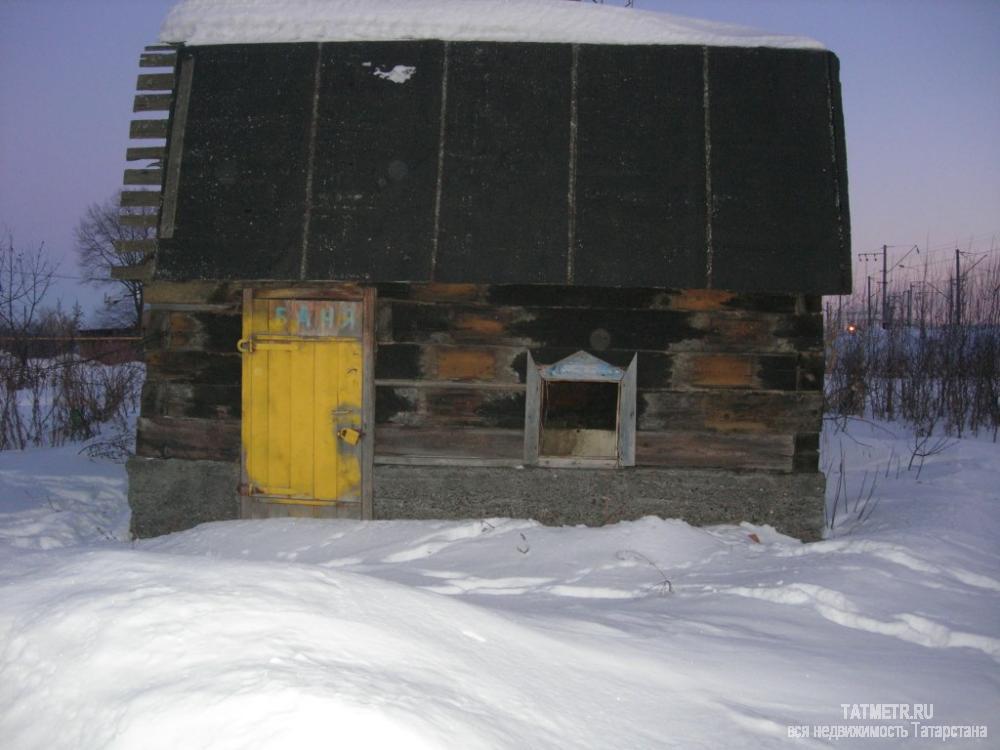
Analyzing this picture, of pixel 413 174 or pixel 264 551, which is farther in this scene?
pixel 413 174

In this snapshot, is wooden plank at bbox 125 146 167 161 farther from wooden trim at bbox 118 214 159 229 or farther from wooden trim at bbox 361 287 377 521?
wooden trim at bbox 361 287 377 521

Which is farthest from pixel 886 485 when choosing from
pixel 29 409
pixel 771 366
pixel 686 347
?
pixel 29 409

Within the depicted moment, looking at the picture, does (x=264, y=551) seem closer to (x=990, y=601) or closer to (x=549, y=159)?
(x=549, y=159)

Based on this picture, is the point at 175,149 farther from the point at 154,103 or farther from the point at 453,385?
the point at 453,385

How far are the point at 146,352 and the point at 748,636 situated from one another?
18.5 ft

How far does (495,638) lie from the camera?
3398 millimetres

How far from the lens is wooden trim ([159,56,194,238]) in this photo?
686 cm

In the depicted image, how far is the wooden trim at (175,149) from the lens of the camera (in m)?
6.86

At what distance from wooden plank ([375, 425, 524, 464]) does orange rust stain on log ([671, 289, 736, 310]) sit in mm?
1815

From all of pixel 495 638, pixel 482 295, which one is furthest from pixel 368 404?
pixel 495 638

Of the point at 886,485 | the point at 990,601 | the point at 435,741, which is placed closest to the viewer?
the point at 435,741

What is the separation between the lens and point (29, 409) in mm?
17609

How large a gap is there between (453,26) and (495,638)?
580cm

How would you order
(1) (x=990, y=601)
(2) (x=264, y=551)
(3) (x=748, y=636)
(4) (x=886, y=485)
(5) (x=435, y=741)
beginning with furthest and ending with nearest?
(4) (x=886, y=485)
(2) (x=264, y=551)
(1) (x=990, y=601)
(3) (x=748, y=636)
(5) (x=435, y=741)
